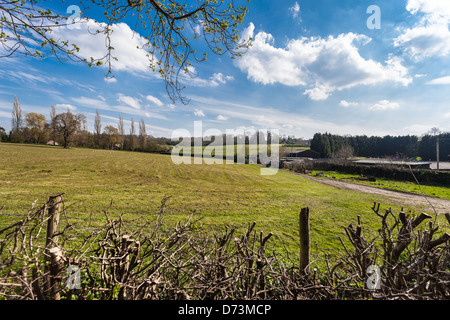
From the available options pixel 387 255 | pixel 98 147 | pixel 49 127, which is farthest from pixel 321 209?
pixel 98 147

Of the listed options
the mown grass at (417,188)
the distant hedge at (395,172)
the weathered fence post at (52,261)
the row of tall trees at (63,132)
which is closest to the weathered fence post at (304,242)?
the weathered fence post at (52,261)

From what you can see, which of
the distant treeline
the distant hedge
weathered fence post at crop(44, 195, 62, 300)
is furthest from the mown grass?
the distant treeline

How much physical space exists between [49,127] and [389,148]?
101610 mm

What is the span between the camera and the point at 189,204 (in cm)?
1019

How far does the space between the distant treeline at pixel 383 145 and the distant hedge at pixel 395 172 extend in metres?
29.7

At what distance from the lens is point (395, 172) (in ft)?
85.8

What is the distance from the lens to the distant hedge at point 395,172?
22.8 meters

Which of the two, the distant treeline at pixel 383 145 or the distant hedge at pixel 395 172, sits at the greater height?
the distant treeline at pixel 383 145

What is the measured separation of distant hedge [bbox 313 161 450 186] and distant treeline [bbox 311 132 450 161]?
2970 cm

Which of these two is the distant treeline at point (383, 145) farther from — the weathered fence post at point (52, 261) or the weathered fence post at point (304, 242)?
the weathered fence post at point (52, 261)

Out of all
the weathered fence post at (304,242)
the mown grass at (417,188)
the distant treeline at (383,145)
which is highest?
the distant treeline at (383,145)

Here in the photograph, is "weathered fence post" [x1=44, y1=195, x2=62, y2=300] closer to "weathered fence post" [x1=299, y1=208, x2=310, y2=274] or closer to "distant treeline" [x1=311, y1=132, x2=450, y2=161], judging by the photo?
"weathered fence post" [x1=299, y1=208, x2=310, y2=274]

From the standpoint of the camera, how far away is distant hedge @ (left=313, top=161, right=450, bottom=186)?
2282 centimetres

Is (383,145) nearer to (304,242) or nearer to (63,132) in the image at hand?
(304,242)
